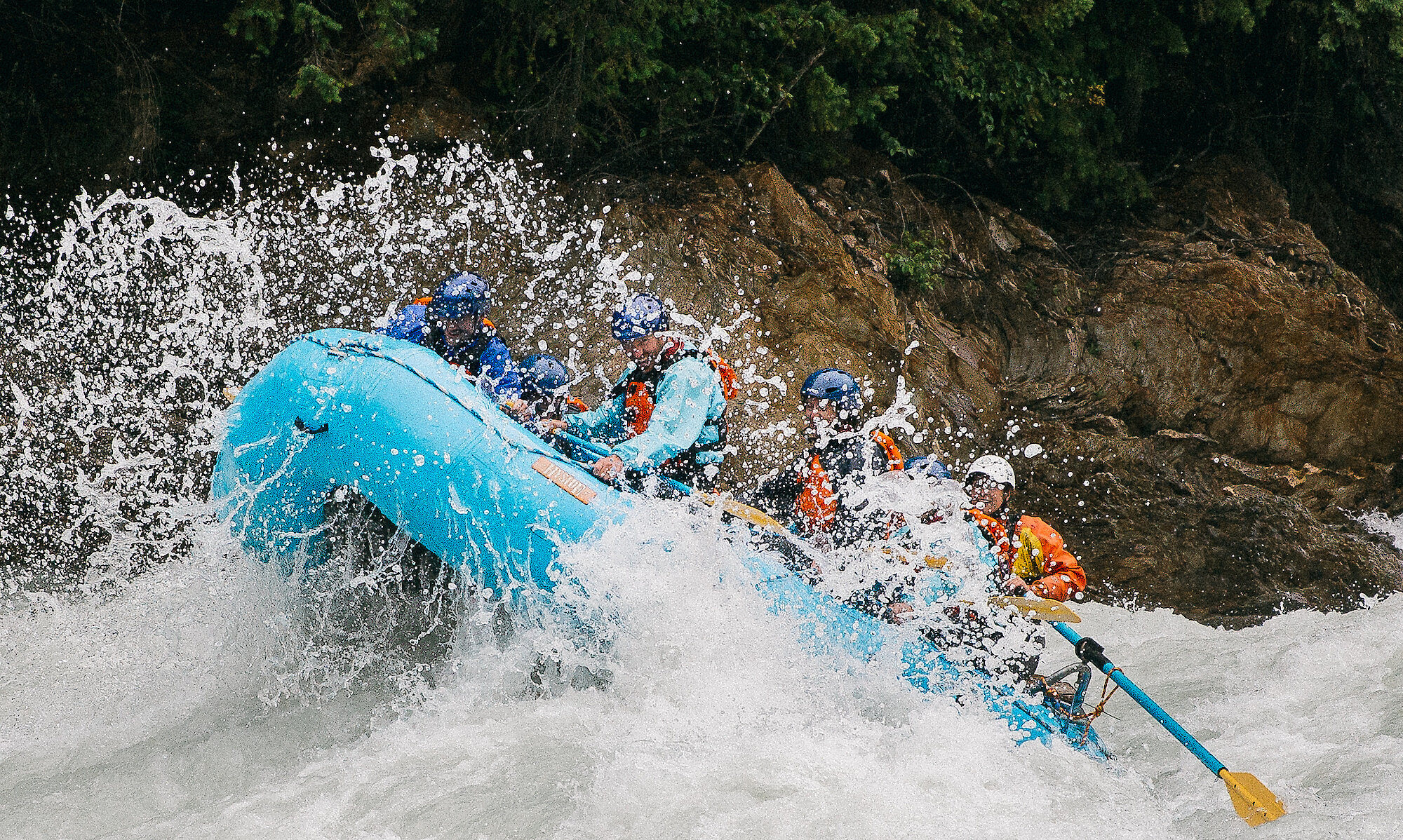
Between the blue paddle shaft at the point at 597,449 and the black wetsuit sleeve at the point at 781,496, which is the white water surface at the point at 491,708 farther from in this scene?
the black wetsuit sleeve at the point at 781,496

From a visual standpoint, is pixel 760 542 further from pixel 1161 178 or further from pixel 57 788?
pixel 1161 178

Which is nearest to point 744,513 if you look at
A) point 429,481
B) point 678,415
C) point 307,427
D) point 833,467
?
point 678,415

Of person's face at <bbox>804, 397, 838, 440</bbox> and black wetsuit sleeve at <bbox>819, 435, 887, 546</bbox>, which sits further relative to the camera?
person's face at <bbox>804, 397, 838, 440</bbox>

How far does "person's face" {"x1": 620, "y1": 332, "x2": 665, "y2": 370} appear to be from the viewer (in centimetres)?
494

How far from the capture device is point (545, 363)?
5.51m

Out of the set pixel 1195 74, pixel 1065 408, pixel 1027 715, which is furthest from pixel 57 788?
pixel 1195 74

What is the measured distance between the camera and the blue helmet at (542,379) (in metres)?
5.45

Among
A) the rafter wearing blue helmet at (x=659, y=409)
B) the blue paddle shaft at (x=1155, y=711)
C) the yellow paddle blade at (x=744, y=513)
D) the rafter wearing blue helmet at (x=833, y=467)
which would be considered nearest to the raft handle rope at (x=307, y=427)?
the rafter wearing blue helmet at (x=659, y=409)

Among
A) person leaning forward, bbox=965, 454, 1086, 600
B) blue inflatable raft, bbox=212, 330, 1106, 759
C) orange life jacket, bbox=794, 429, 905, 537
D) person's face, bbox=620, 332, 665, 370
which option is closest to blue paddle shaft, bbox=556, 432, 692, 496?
blue inflatable raft, bbox=212, 330, 1106, 759

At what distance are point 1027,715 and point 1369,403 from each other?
6613 mm

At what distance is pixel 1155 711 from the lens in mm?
4672

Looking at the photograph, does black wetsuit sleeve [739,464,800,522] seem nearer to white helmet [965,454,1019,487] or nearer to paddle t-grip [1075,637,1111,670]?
white helmet [965,454,1019,487]

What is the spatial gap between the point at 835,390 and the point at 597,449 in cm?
114

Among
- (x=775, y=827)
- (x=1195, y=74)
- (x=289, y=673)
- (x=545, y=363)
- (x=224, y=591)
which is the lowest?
(x=775, y=827)
